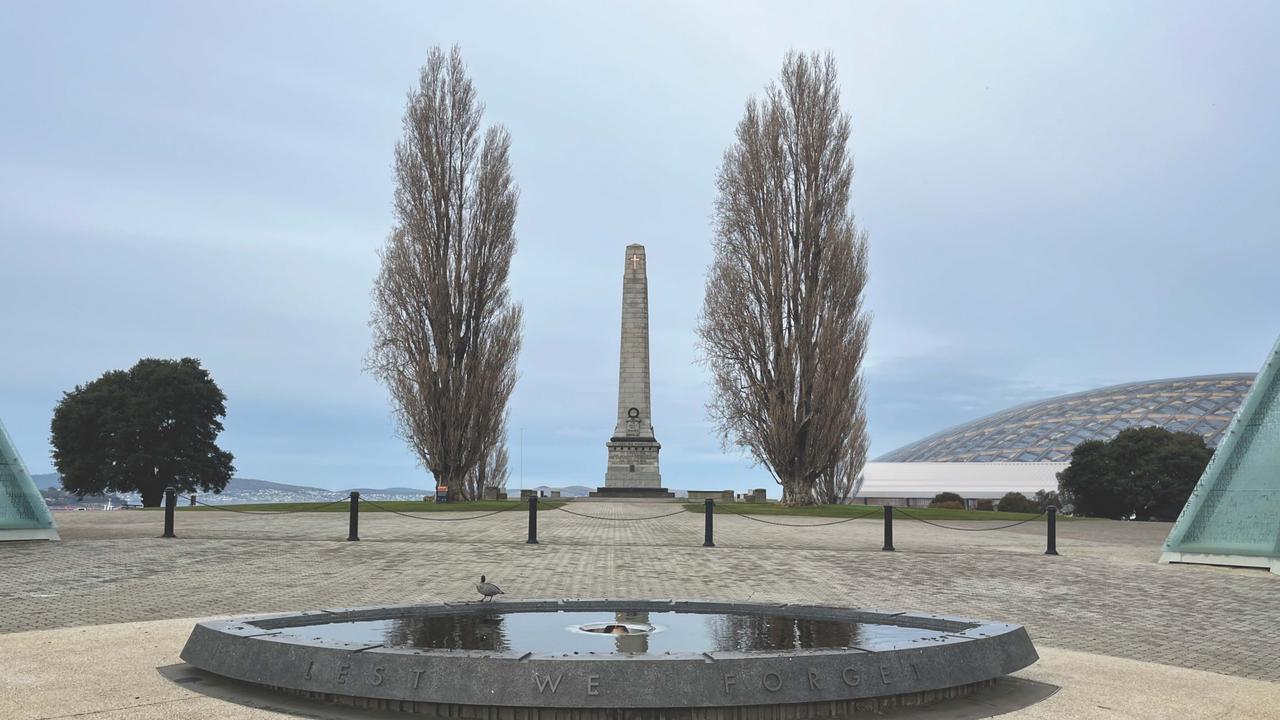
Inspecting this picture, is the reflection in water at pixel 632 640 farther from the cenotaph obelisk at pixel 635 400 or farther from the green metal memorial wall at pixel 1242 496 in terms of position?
the cenotaph obelisk at pixel 635 400

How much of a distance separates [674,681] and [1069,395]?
7035 cm

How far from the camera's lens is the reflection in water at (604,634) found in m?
6.04

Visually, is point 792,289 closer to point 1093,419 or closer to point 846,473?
point 846,473

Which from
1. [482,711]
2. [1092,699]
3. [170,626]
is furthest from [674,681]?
[170,626]

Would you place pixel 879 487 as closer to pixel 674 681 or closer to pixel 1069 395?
pixel 1069 395

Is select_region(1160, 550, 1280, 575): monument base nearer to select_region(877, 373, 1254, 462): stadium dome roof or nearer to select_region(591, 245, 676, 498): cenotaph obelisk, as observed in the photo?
select_region(591, 245, 676, 498): cenotaph obelisk

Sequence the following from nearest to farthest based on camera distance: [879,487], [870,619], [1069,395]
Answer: [870,619] → [879,487] → [1069,395]

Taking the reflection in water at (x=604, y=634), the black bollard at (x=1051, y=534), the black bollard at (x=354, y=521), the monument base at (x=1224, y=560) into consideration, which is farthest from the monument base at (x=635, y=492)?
the reflection in water at (x=604, y=634)

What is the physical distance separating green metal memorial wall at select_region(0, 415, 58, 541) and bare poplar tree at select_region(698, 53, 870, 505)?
72.5 ft

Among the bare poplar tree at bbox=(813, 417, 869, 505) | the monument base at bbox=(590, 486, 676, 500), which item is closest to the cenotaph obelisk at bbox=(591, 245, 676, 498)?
the monument base at bbox=(590, 486, 676, 500)

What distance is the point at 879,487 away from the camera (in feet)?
179

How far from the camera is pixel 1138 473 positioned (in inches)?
1490

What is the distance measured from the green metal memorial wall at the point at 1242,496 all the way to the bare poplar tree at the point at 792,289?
17.0 meters

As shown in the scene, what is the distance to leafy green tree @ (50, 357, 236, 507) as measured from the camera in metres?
41.0
